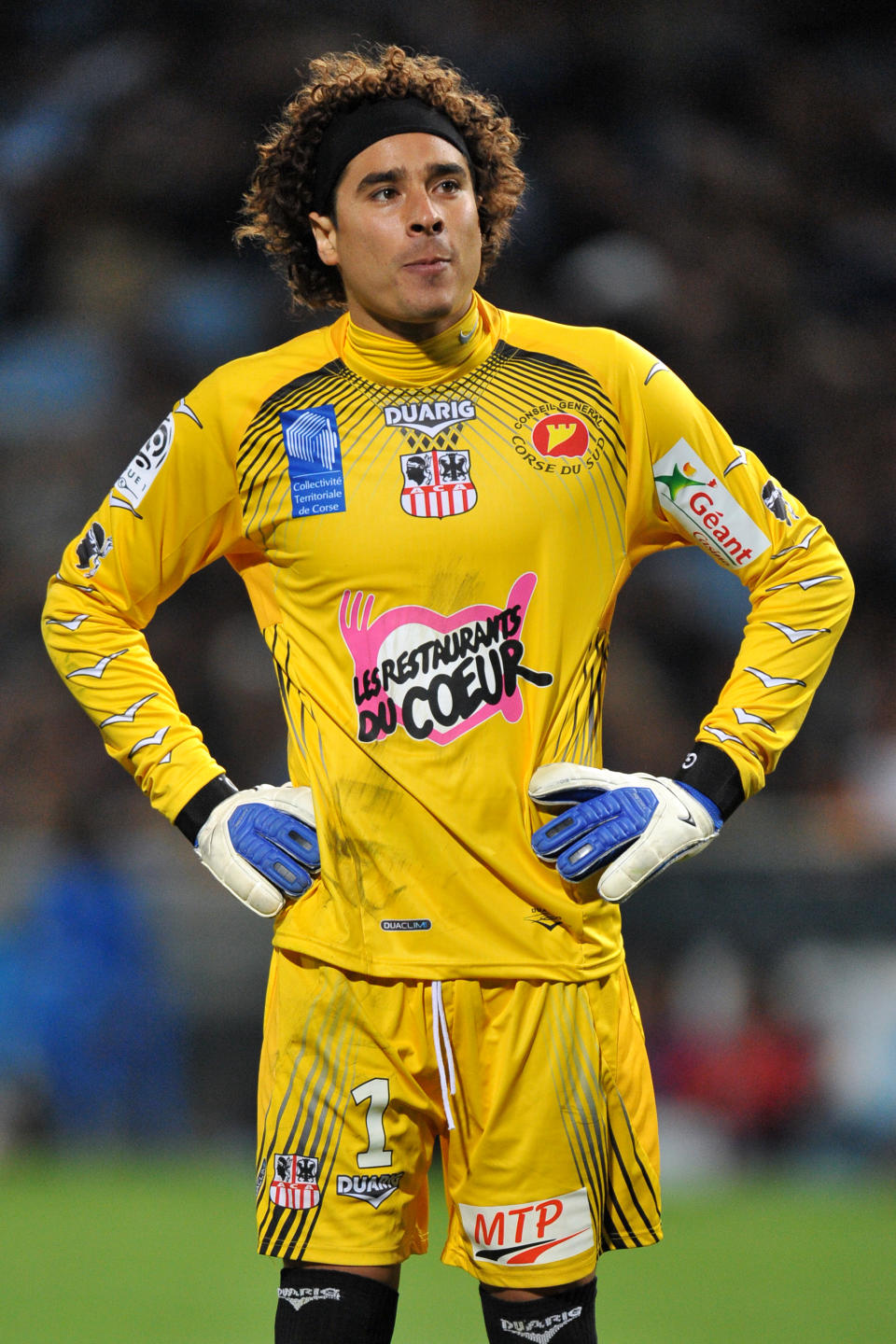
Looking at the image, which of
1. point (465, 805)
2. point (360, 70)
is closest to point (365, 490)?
point (465, 805)

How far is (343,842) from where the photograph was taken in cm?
247

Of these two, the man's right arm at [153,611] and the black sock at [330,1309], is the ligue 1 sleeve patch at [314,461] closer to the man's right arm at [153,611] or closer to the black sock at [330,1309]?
the man's right arm at [153,611]

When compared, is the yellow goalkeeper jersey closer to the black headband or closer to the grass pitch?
the black headband

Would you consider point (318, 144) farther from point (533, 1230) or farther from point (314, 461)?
point (533, 1230)

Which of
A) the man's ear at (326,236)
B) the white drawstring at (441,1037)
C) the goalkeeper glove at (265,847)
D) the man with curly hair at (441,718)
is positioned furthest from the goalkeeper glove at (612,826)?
the man's ear at (326,236)

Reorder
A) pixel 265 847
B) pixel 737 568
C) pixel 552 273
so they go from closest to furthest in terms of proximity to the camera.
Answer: pixel 265 847 → pixel 737 568 → pixel 552 273

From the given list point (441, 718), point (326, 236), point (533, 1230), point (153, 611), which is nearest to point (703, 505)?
point (441, 718)

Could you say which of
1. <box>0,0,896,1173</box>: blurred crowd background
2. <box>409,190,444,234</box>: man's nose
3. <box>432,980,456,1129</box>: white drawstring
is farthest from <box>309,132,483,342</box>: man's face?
<box>0,0,896,1173</box>: blurred crowd background

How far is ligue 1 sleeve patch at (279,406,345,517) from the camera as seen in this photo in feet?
8.20

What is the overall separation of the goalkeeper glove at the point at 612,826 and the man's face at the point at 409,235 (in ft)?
2.47

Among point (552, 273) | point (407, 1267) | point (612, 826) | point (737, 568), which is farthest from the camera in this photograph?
point (552, 273)

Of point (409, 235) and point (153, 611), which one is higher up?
point (409, 235)

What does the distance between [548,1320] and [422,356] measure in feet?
4.85

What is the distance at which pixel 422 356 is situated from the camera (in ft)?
8.46
